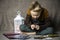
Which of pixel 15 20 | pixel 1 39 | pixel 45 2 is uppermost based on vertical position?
pixel 45 2

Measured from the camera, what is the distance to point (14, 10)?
2.03 meters

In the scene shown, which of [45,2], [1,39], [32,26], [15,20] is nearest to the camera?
[1,39]

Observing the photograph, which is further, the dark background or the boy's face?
the dark background

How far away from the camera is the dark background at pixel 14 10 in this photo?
202 centimetres

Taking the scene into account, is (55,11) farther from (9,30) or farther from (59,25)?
(9,30)

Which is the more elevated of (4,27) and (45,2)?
(45,2)

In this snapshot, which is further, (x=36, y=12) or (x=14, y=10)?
(x=14, y=10)

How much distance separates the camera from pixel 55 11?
204 cm

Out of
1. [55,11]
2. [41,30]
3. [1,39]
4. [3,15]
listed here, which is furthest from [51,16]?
[1,39]

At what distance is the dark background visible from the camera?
79.7 inches

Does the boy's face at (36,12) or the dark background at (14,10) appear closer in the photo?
the boy's face at (36,12)

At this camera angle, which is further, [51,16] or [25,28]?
[51,16]

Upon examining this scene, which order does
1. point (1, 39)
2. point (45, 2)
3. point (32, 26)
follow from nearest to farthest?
point (1, 39) < point (32, 26) < point (45, 2)

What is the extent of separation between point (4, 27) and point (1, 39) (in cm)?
48
